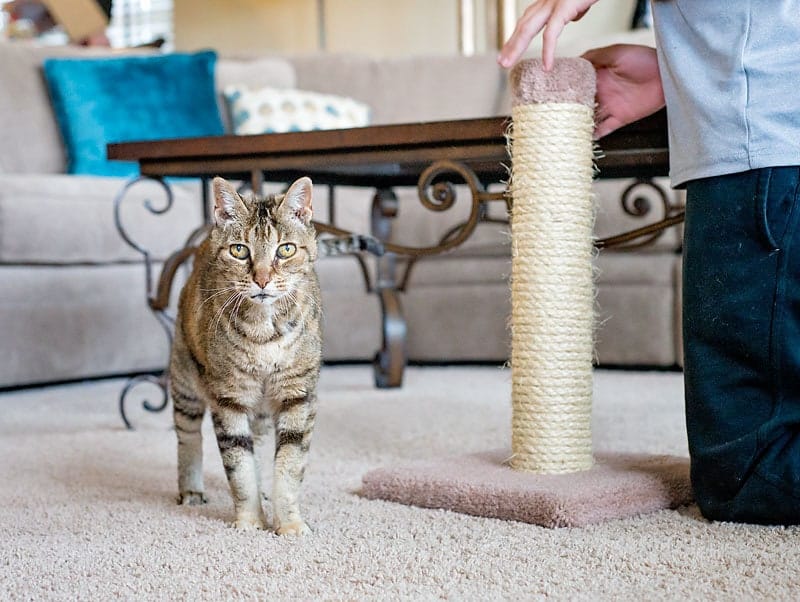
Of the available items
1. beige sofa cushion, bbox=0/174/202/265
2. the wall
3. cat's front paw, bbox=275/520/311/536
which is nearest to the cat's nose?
cat's front paw, bbox=275/520/311/536

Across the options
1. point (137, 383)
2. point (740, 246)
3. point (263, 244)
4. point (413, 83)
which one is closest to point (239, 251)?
point (263, 244)

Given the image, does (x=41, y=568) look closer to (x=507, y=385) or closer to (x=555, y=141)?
(x=555, y=141)

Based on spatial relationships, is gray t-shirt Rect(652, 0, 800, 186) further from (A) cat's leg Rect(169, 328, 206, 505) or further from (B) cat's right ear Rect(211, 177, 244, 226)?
(A) cat's leg Rect(169, 328, 206, 505)

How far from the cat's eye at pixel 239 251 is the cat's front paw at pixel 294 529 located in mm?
328

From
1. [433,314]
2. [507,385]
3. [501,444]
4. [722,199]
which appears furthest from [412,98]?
[722,199]

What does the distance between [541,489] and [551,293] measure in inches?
11.1

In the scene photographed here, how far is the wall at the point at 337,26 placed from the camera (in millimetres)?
4891

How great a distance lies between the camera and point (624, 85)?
1.49m

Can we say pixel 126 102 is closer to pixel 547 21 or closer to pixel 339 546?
pixel 547 21

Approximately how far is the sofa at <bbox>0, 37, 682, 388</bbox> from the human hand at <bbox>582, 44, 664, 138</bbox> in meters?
0.89

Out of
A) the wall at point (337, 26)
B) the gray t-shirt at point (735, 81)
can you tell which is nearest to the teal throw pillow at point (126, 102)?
the wall at point (337, 26)

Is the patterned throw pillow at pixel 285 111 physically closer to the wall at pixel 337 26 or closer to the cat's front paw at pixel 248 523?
the wall at pixel 337 26

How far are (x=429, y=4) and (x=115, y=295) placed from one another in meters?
2.83

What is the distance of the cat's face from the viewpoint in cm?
122
